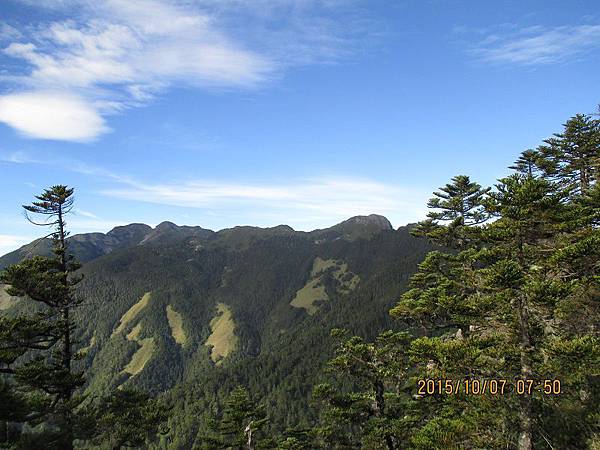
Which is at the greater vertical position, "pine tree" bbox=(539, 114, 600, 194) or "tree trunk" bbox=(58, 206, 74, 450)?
"pine tree" bbox=(539, 114, 600, 194)

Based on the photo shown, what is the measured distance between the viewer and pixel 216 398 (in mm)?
197375

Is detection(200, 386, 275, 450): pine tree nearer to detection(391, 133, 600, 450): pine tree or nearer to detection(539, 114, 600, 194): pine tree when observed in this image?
detection(391, 133, 600, 450): pine tree

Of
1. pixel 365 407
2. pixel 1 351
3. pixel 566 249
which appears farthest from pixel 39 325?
pixel 566 249

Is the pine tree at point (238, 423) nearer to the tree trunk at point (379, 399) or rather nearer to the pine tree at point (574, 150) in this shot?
the tree trunk at point (379, 399)

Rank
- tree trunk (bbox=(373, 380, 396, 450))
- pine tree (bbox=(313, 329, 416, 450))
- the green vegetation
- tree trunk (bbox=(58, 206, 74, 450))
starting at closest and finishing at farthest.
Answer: the green vegetation
tree trunk (bbox=(58, 206, 74, 450))
pine tree (bbox=(313, 329, 416, 450))
tree trunk (bbox=(373, 380, 396, 450))

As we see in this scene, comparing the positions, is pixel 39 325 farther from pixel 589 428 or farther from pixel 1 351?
pixel 589 428

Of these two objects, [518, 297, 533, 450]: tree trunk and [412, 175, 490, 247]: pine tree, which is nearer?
[518, 297, 533, 450]: tree trunk

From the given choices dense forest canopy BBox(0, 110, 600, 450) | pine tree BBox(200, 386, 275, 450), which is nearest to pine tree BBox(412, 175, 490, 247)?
dense forest canopy BBox(0, 110, 600, 450)

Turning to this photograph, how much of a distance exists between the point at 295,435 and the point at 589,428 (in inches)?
891

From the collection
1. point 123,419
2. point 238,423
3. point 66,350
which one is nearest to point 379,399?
point 238,423

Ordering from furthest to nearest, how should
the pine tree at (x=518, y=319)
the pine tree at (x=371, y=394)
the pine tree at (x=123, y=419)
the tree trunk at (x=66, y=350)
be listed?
1. the pine tree at (x=371, y=394)
2. the pine tree at (x=123, y=419)
3. the tree trunk at (x=66, y=350)
4. the pine tree at (x=518, y=319)
